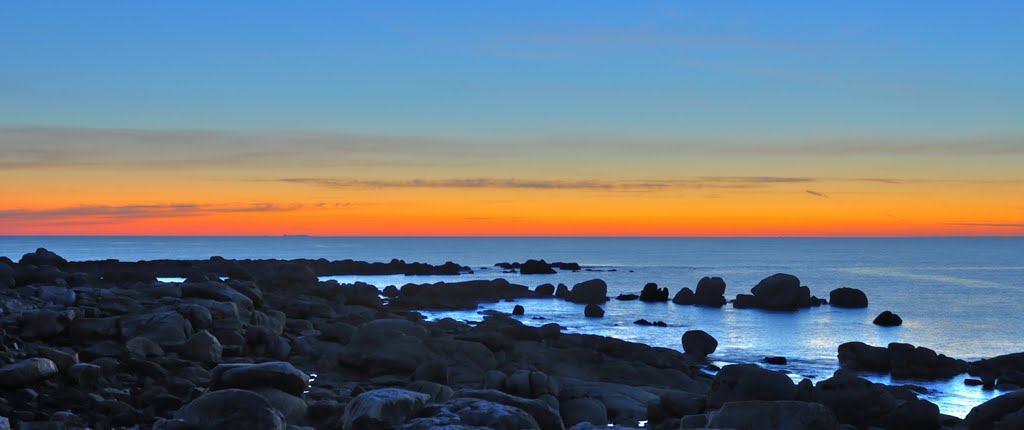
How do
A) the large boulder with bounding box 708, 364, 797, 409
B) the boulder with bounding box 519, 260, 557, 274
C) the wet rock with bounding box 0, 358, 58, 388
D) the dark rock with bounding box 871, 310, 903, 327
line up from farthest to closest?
the boulder with bounding box 519, 260, 557, 274, the dark rock with bounding box 871, 310, 903, 327, the large boulder with bounding box 708, 364, 797, 409, the wet rock with bounding box 0, 358, 58, 388

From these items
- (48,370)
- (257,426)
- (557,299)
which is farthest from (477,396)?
(557,299)

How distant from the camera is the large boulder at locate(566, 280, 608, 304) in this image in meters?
74.9

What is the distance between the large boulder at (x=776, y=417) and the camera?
1561 cm

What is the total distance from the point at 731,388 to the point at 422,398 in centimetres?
1036

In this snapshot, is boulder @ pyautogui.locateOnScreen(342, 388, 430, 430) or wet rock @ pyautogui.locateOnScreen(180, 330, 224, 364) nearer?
boulder @ pyautogui.locateOnScreen(342, 388, 430, 430)

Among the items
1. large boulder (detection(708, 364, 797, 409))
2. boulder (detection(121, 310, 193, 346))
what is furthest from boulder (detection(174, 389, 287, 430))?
large boulder (detection(708, 364, 797, 409))

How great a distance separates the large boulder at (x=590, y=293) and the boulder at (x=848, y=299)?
62.2 feet

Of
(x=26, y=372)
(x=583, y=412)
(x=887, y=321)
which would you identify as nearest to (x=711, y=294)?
(x=887, y=321)

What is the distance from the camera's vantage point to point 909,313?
69.6 metres

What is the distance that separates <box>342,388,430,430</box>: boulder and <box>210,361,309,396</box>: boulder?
8.62ft

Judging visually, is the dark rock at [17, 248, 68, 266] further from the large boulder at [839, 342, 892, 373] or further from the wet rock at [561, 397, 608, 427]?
the large boulder at [839, 342, 892, 373]

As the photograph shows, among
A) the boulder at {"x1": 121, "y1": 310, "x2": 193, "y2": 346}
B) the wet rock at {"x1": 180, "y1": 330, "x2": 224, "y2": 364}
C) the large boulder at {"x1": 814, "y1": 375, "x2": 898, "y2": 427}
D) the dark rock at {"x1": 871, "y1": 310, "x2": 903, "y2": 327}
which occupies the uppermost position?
the boulder at {"x1": 121, "y1": 310, "x2": 193, "y2": 346}

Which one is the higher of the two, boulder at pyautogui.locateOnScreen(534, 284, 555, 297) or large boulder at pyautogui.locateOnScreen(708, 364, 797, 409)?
large boulder at pyautogui.locateOnScreen(708, 364, 797, 409)

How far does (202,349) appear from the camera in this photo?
21.8 meters
